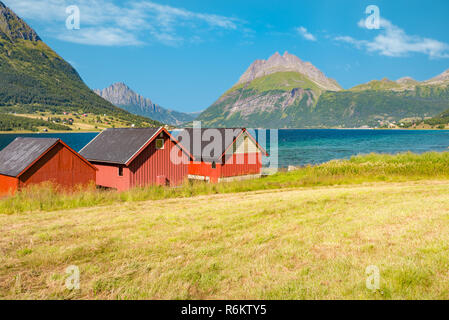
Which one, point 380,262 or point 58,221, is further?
point 58,221

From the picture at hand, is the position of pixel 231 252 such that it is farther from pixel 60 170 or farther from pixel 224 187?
pixel 60 170

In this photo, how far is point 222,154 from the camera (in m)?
36.7

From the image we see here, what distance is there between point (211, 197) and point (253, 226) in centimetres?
897

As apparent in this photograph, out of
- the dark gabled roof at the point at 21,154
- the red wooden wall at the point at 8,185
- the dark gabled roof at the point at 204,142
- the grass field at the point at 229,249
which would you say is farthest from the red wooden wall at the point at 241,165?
the red wooden wall at the point at 8,185

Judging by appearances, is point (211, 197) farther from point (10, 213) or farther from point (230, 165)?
point (230, 165)

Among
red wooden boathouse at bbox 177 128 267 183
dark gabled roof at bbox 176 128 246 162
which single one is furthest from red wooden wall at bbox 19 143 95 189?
red wooden boathouse at bbox 177 128 267 183

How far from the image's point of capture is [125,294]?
22.2 ft

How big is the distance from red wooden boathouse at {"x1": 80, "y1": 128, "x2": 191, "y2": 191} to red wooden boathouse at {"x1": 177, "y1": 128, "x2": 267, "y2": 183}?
4.05 meters

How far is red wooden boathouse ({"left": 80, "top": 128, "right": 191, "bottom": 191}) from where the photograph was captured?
29891 mm

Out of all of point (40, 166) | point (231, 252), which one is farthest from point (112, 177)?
point (231, 252)

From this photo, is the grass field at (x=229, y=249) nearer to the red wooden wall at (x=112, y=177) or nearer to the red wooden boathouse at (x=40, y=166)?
the red wooden boathouse at (x=40, y=166)

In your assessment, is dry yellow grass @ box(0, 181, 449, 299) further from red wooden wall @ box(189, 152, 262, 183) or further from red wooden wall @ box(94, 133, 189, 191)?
red wooden wall @ box(189, 152, 262, 183)
